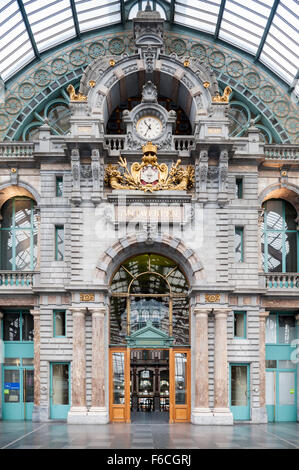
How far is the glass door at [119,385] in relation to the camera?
2652cm

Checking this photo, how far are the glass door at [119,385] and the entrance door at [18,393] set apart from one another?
4315mm

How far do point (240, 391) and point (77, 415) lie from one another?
302 inches

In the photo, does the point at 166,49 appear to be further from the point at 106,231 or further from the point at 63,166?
the point at 106,231

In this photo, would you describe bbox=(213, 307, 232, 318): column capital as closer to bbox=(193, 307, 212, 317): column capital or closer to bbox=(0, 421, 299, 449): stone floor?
bbox=(193, 307, 212, 317): column capital

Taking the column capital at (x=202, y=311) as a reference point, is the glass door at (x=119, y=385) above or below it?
below

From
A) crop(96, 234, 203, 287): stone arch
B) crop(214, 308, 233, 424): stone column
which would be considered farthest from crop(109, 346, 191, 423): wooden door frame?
crop(96, 234, 203, 287): stone arch

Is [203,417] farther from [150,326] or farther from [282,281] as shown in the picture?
[282,281]

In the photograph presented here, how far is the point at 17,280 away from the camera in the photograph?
27656mm

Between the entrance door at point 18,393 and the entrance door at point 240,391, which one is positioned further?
the entrance door at point 18,393

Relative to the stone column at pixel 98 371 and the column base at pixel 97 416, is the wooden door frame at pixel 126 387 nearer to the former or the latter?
the stone column at pixel 98 371

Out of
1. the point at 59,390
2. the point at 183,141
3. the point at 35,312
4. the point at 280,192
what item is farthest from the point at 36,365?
the point at 280,192

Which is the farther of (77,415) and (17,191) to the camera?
(17,191)

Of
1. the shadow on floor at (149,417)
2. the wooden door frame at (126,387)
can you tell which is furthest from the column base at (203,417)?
the wooden door frame at (126,387)

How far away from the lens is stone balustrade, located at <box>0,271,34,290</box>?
90.1 feet
